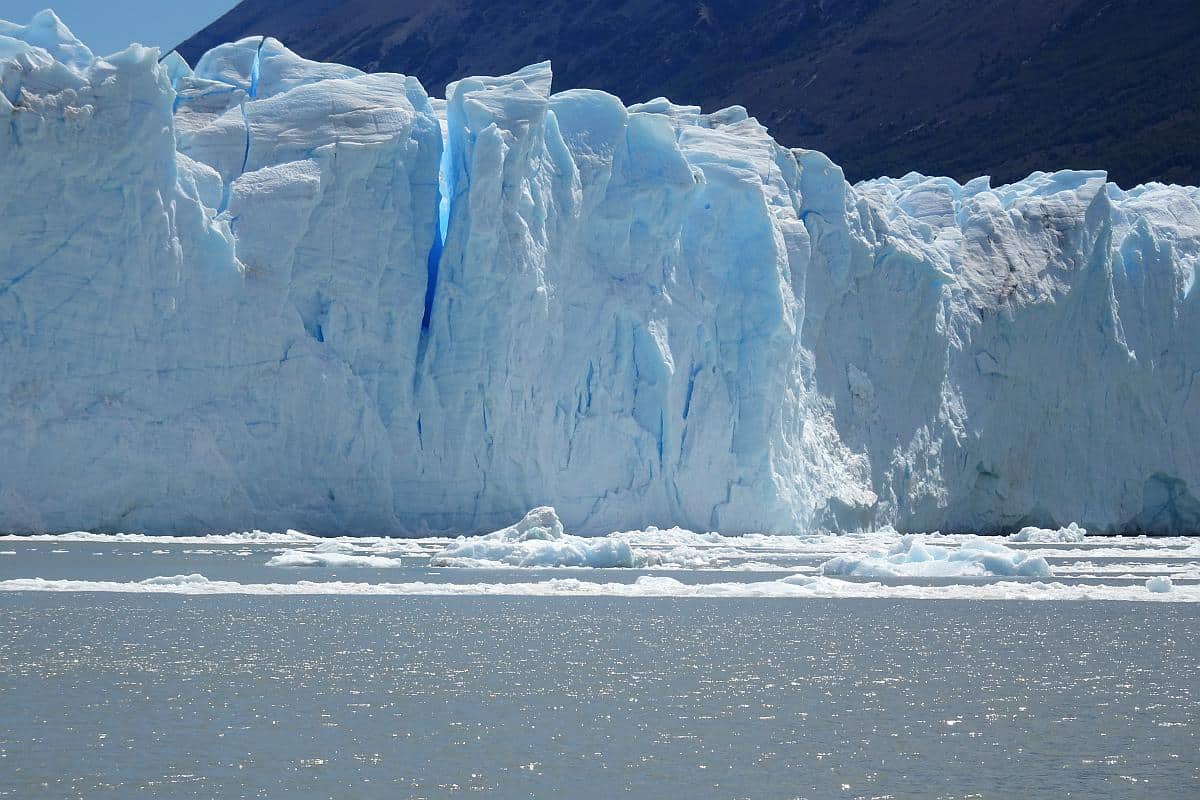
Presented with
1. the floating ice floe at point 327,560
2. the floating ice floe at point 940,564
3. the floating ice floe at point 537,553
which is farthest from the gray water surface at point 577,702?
the floating ice floe at point 537,553

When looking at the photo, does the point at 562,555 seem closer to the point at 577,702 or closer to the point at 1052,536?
the point at 577,702

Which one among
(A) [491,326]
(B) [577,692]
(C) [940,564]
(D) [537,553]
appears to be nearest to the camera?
(B) [577,692]

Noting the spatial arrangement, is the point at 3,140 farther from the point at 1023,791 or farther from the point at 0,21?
the point at 1023,791

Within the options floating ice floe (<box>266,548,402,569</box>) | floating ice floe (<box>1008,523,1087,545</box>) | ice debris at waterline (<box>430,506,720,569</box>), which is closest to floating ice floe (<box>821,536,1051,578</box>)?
ice debris at waterline (<box>430,506,720,569</box>)

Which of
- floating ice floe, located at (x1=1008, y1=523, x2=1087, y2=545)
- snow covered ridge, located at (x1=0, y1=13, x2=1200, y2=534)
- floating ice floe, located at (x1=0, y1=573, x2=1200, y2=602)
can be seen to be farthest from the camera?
floating ice floe, located at (x1=1008, y1=523, x2=1087, y2=545)

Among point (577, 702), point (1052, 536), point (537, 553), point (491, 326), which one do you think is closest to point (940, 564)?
point (537, 553)

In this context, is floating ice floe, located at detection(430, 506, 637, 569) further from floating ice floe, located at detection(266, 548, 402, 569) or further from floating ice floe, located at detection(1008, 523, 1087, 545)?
floating ice floe, located at detection(1008, 523, 1087, 545)

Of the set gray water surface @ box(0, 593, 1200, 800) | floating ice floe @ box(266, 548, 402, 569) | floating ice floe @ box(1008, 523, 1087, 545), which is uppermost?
floating ice floe @ box(1008, 523, 1087, 545)
